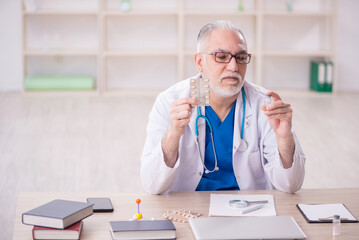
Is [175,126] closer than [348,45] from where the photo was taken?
Yes

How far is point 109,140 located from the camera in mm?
5113

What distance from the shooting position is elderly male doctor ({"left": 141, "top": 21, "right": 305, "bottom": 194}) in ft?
7.09

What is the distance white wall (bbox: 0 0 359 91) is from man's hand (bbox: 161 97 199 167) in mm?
5508

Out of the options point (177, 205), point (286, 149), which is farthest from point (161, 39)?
point (177, 205)

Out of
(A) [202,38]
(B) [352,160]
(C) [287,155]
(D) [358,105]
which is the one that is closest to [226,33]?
(A) [202,38]

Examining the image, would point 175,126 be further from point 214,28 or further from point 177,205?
point 214,28

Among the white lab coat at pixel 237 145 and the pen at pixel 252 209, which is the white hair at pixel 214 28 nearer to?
the white lab coat at pixel 237 145

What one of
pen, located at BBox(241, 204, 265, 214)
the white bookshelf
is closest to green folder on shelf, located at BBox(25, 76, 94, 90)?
the white bookshelf

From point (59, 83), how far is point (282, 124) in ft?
17.4

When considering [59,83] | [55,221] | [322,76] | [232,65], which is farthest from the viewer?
[322,76]

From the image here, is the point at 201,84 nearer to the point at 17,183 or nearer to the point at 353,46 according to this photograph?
the point at 17,183

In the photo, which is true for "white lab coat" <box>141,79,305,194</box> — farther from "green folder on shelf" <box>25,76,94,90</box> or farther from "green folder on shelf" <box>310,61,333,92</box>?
"green folder on shelf" <box>310,61,333,92</box>

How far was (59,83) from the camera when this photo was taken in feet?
23.3

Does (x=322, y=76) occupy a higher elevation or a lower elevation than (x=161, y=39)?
lower
